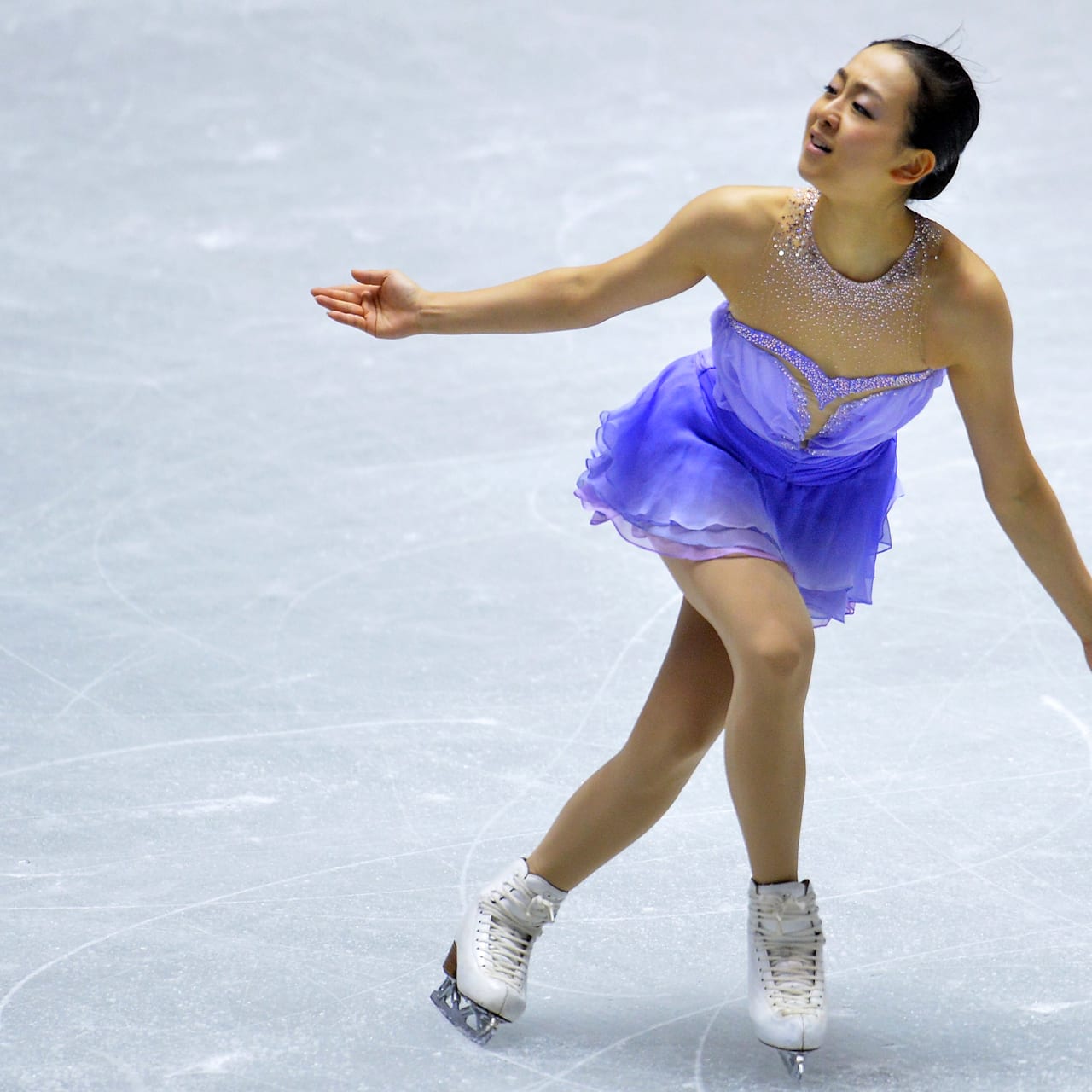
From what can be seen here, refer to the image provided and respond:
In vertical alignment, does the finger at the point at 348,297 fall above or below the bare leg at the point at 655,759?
above

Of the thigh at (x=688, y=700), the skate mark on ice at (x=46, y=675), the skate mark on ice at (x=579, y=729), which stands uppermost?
the thigh at (x=688, y=700)

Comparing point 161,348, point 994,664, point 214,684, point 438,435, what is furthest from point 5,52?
point 994,664

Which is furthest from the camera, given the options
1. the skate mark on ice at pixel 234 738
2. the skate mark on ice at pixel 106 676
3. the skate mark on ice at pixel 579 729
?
the skate mark on ice at pixel 106 676

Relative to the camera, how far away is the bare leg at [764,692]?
1.98 metres

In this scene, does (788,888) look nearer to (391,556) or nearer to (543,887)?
(543,887)

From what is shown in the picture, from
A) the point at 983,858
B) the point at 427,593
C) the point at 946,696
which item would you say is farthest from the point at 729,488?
the point at 427,593

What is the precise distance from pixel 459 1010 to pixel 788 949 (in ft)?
1.48

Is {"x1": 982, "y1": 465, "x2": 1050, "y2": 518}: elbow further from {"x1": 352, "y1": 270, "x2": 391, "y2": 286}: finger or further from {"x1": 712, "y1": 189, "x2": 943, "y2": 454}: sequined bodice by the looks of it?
{"x1": 352, "y1": 270, "x2": 391, "y2": 286}: finger

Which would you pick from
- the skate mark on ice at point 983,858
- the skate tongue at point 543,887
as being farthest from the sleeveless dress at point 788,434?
the skate mark on ice at point 983,858

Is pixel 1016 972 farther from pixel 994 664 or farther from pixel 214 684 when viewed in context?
pixel 214 684

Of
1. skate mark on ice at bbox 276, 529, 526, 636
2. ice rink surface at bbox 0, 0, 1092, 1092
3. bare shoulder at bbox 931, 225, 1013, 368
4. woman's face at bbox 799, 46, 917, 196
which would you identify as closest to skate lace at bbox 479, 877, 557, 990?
ice rink surface at bbox 0, 0, 1092, 1092

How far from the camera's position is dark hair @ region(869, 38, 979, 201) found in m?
2.02

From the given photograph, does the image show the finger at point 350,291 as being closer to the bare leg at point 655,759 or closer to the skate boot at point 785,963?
the bare leg at point 655,759

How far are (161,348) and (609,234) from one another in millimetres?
1502
